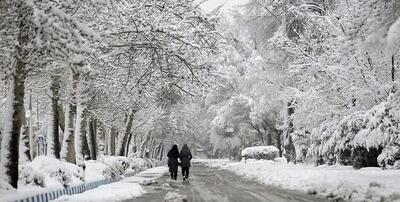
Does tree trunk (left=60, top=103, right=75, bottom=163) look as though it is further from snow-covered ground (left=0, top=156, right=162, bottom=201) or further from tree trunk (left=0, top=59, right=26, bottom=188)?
tree trunk (left=0, top=59, right=26, bottom=188)

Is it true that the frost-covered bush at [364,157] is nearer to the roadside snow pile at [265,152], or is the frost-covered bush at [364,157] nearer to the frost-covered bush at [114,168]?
the frost-covered bush at [114,168]

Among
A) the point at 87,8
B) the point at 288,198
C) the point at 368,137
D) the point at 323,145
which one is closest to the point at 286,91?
the point at 323,145

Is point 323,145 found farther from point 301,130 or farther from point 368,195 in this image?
point 368,195

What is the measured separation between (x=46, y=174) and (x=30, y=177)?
178 centimetres

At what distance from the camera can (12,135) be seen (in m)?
13.8

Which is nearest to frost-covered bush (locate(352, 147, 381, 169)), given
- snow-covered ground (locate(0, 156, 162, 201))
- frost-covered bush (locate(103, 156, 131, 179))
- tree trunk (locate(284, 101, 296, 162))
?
snow-covered ground (locate(0, 156, 162, 201))

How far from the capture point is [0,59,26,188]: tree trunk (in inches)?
533

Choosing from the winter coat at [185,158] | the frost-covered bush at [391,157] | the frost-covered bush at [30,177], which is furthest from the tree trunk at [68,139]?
the frost-covered bush at [391,157]

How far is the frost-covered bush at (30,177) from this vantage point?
15004 millimetres

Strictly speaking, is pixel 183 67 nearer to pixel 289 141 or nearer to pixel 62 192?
pixel 62 192

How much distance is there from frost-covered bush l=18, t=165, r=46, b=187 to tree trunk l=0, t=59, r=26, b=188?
130 cm

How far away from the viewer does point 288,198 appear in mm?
15039

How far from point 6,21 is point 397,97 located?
1168cm

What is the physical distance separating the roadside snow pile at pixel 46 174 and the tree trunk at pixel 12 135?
114 cm
